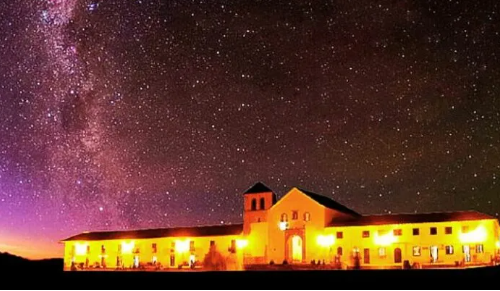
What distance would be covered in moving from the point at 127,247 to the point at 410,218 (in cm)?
2707

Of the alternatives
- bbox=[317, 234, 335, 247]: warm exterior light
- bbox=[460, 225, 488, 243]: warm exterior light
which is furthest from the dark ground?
bbox=[317, 234, 335, 247]: warm exterior light

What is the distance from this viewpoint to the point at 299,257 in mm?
58844

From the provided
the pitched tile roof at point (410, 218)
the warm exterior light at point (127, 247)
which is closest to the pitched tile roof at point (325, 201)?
the pitched tile roof at point (410, 218)

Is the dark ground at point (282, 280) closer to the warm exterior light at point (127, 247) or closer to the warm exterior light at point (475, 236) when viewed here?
the warm exterior light at point (475, 236)

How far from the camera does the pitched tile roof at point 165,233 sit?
63500 millimetres

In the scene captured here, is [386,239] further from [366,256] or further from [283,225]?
[283,225]

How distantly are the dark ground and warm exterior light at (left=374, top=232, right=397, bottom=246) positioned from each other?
14.3 m

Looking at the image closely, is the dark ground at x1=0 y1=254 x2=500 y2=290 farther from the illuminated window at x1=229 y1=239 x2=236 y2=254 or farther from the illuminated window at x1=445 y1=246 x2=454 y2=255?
the illuminated window at x1=229 y1=239 x2=236 y2=254

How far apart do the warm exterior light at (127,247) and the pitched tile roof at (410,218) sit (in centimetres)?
1971

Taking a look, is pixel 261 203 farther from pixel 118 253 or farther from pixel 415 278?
pixel 415 278

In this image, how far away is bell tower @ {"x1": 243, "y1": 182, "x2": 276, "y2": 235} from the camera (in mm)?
62281

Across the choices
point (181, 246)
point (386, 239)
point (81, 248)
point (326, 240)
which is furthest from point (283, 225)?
point (81, 248)

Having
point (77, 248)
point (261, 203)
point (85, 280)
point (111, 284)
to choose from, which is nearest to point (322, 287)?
point (111, 284)

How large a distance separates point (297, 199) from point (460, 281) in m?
28.2
